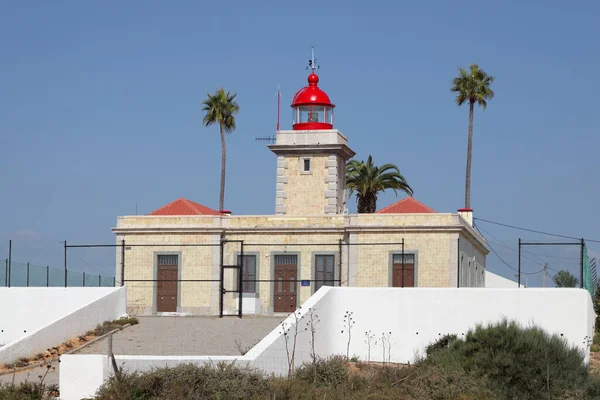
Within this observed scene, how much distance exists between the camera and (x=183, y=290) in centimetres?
3838

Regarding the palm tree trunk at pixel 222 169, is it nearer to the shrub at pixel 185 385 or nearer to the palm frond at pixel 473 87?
the palm frond at pixel 473 87

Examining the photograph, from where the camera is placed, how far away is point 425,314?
2830cm

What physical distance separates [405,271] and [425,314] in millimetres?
8847

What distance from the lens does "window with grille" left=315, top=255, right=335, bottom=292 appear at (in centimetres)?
3778

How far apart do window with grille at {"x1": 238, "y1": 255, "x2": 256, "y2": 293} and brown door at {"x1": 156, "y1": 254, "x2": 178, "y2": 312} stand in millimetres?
Result: 2236

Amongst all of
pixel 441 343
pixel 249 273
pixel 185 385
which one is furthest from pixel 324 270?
pixel 185 385

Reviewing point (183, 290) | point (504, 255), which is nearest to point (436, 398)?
point (183, 290)

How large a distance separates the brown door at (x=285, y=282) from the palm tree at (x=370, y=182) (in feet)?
58.3

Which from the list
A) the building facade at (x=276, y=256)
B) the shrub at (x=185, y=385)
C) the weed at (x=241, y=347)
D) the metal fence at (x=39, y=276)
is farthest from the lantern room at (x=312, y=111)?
the shrub at (x=185, y=385)

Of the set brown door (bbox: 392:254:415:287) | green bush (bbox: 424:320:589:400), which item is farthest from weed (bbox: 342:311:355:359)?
brown door (bbox: 392:254:415:287)

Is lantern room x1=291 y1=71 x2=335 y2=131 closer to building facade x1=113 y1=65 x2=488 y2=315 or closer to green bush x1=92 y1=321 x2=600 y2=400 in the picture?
building facade x1=113 y1=65 x2=488 y2=315

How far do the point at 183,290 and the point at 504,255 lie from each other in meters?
17.0

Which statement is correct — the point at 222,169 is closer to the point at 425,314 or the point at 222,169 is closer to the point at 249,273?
the point at 249,273

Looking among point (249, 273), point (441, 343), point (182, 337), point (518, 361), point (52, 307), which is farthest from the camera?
point (249, 273)
